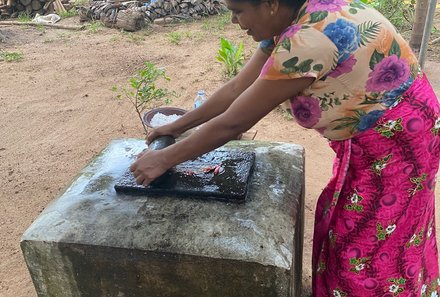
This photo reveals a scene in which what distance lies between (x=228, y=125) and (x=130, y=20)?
25.4 feet

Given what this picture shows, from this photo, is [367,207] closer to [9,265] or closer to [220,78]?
[9,265]

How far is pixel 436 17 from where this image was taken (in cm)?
840

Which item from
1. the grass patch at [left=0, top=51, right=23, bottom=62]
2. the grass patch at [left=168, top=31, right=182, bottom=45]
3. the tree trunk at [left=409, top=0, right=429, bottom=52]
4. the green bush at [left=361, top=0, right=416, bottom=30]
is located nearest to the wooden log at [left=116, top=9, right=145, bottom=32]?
the grass patch at [left=168, top=31, right=182, bottom=45]

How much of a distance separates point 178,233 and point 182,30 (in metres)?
7.45

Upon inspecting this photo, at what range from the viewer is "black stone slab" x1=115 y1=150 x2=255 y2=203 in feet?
6.00

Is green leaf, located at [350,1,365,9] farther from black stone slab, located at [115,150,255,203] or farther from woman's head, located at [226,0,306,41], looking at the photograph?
black stone slab, located at [115,150,255,203]

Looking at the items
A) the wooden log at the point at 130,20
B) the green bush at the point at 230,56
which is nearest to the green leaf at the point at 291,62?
the green bush at the point at 230,56

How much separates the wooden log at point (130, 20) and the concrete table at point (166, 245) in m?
7.26

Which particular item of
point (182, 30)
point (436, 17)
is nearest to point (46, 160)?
point (182, 30)

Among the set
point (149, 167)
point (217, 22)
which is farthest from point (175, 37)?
point (149, 167)

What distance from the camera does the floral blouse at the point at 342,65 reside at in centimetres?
136

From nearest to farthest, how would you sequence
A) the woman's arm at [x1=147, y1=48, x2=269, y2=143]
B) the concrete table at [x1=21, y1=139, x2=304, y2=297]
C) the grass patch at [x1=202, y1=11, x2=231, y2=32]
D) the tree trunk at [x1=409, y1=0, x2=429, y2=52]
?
the concrete table at [x1=21, y1=139, x2=304, y2=297] < the woman's arm at [x1=147, y1=48, x2=269, y2=143] < the tree trunk at [x1=409, y1=0, x2=429, y2=52] < the grass patch at [x1=202, y1=11, x2=231, y2=32]

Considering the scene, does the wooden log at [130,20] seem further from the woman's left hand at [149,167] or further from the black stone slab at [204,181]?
the woman's left hand at [149,167]

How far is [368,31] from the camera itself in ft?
4.68
